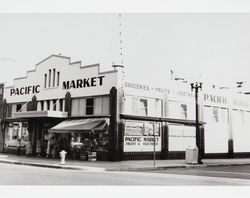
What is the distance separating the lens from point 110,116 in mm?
26406

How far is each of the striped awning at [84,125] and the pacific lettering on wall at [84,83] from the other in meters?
2.55

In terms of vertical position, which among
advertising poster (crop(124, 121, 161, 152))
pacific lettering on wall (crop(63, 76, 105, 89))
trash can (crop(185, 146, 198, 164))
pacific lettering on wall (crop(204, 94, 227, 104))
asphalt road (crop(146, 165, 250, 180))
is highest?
pacific lettering on wall (crop(63, 76, 105, 89))

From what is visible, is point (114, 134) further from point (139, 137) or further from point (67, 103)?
point (67, 103)

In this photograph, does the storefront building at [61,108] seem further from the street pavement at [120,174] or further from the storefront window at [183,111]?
the storefront window at [183,111]

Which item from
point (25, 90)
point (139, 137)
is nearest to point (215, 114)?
point (139, 137)

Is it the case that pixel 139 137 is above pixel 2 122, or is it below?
below

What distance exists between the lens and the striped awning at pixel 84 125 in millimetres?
25645

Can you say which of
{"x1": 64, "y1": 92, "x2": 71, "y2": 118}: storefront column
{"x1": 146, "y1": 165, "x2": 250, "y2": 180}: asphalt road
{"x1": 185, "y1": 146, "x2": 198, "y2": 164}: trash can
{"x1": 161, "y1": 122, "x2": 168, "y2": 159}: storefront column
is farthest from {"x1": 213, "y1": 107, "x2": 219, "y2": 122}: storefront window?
{"x1": 146, "y1": 165, "x2": 250, "y2": 180}: asphalt road

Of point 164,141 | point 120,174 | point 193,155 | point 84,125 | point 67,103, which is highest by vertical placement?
point 67,103

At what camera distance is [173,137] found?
3023 cm

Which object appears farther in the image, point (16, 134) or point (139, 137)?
point (16, 134)

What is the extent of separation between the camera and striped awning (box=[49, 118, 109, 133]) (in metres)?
25.6

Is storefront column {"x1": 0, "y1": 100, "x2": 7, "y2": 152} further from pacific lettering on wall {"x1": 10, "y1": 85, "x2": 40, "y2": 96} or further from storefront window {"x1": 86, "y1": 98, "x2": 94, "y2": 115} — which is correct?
storefront window {"x1": 86, "y1": 98, "x2": 94, "y2": 115}

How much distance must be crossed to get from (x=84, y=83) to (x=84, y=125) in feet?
12.0
